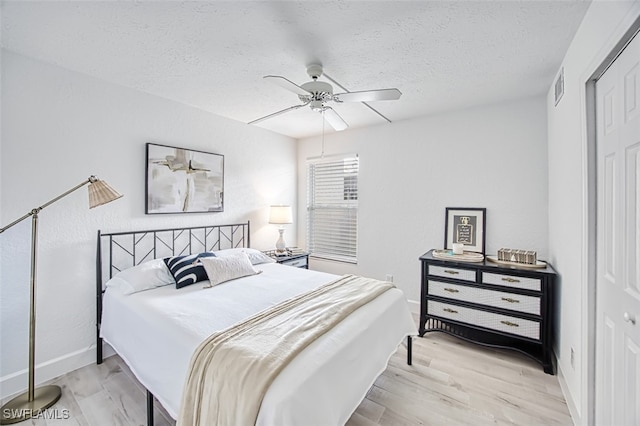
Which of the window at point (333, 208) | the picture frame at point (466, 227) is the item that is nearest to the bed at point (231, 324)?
the picture frame at point (466, 227)

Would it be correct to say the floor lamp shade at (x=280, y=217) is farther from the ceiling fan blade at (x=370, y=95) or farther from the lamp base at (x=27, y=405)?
the lamp base at (x=27, y=405)

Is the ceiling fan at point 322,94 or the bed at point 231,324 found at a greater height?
the ceiling fan at point 322,94

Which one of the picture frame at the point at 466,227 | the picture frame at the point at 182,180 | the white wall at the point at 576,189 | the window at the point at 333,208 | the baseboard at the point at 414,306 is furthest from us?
the window at the point at 333,208

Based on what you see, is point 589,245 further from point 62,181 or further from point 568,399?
point 62,181

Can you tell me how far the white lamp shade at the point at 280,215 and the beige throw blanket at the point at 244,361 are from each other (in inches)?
83.7

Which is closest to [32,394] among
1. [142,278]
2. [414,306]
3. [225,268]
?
[142,278]

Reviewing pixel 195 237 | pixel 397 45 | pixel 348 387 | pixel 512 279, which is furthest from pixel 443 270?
pixel 195 237

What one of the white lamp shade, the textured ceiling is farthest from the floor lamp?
the white lamp shade

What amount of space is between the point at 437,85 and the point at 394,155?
1.22m

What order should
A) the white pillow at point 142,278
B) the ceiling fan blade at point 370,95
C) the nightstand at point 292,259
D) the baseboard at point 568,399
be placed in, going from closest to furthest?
the baseboard at point 568,399
the ceiling fan blade at point 370,95
the white pillow at point 142,278
the nightstand at point 292,259

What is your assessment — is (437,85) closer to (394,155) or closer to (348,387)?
(394,155)

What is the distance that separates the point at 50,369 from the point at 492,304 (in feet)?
12.7

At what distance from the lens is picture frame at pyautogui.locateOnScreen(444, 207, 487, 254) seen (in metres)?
3.14

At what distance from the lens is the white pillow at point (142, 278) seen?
2.30 meters
